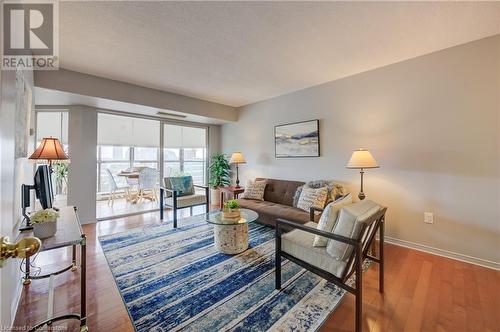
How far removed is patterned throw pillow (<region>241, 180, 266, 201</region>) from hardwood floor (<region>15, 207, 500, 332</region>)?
2194 mm

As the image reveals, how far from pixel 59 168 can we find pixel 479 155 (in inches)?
248

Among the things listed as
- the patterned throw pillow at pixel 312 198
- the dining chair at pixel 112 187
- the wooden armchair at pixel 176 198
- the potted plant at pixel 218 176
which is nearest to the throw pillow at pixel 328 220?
the patterned throw pillow at pixel 312 198

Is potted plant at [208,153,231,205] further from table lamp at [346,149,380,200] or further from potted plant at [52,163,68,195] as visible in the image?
table lamp at [346,149,380,200]

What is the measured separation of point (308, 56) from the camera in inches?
108

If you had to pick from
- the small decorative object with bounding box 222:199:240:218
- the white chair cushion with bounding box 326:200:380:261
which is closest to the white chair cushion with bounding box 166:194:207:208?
the small decorative object with bounding box 222:199:240:218

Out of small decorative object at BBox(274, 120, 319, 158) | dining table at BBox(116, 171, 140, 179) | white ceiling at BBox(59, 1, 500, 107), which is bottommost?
dining table at BBox(116, 171, 140, 179)

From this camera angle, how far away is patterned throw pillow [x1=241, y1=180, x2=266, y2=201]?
163 inches

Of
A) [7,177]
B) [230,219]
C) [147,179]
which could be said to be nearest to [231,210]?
[230,219]

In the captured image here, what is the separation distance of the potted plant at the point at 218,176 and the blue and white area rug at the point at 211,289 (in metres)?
2.52

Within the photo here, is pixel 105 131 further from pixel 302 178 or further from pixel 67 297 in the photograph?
pixel 302 178

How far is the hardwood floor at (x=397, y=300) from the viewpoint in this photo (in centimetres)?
156

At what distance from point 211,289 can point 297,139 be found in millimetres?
2998

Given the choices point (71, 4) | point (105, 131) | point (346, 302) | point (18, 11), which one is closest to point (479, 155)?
point (346, 302)

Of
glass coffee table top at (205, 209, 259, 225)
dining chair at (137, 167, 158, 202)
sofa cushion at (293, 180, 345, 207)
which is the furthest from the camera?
dining chair at (137, 167, 158, 202)
